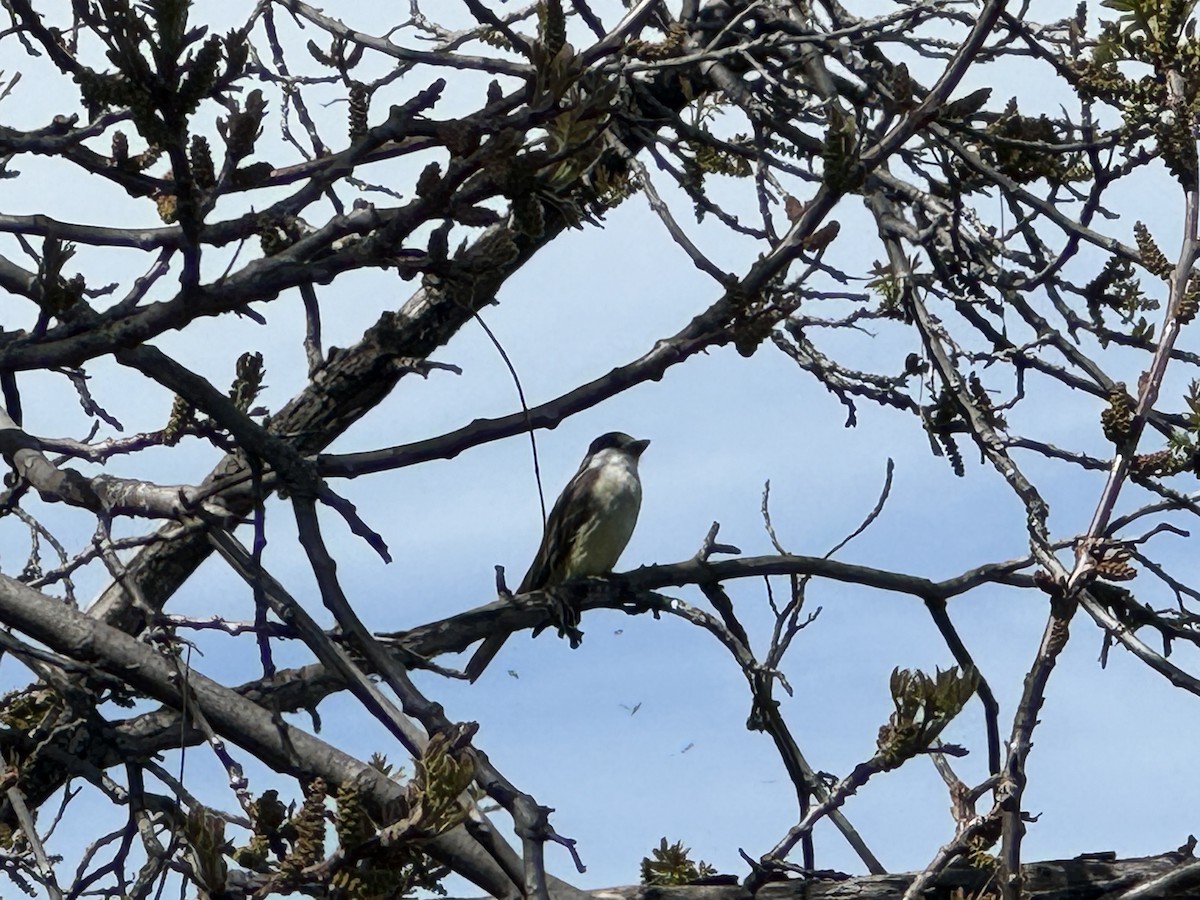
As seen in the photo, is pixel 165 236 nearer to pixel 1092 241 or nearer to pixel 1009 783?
pixel 1009 783

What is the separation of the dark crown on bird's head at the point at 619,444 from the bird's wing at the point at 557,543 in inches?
26.5

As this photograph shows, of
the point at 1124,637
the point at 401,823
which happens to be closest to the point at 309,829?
the point at 401,823

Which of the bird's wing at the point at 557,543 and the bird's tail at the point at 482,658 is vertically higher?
the bird's wing at the point at 557,543

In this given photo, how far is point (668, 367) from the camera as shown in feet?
10.9

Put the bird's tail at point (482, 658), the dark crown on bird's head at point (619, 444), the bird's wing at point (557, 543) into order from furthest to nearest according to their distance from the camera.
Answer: the dark crown on bird's head at point (619, 444) < the bird's wing at point (557, 543) < the bird's tail at point (482, 658)

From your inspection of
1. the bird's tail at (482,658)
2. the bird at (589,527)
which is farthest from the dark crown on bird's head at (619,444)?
the bird's tail at (482,658)

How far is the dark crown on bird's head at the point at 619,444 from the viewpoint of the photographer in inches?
343

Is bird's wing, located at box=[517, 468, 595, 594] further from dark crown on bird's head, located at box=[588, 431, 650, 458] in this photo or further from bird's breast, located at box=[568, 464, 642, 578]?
dark crown on bird's head, located at box=[588, 431, 650, 458]

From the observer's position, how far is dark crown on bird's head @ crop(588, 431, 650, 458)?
Result: 8719 millimetres

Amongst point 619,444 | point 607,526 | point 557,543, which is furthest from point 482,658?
point 619,444

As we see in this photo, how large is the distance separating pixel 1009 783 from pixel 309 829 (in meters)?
1.27

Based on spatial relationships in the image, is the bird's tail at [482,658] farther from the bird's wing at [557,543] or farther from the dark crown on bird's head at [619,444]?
the dark crown on bird's head at [619,444]

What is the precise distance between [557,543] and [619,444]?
116 centimetres

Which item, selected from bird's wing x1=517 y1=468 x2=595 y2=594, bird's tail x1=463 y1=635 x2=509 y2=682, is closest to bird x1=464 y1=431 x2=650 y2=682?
bird's wing x1=517 y1=468 x2=595 y2=594
